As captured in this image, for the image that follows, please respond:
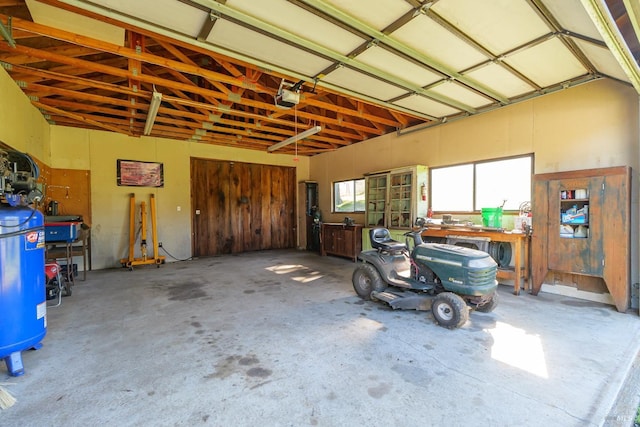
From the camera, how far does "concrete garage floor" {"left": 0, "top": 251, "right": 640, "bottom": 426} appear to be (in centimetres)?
172

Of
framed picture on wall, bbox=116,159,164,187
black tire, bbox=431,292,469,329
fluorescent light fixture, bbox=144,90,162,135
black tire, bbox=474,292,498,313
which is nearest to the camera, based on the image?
black tire, bbox=431,292,469,329

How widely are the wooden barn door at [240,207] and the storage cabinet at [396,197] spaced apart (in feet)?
→ 10.6

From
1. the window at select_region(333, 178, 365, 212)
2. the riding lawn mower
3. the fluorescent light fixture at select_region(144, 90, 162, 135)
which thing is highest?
the fluorescent light fixture at select_region(144, 90, 162, 135)

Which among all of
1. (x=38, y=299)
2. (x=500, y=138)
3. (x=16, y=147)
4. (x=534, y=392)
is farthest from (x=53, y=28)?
(x=500, y=138)

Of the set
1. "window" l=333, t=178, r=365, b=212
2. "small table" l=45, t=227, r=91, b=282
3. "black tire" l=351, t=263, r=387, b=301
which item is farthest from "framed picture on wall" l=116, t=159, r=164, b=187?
"black tire" l=351, t=263, r=387, b=301

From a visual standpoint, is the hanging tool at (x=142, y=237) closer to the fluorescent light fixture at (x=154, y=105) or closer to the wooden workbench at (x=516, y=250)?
the fluorescent light fixture at (x=154, y=105)

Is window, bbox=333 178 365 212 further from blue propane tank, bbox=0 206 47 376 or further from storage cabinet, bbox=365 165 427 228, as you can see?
blue propane tank, bbox=0 206 47 376

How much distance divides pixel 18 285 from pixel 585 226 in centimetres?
603

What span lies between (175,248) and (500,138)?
758 cm

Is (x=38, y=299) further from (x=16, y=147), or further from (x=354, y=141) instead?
(x=354, y=141)

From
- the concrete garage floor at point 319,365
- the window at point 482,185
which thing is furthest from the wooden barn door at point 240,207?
the window at point 482,185

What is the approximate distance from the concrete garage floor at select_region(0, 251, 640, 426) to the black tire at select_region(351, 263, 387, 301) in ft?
0.68

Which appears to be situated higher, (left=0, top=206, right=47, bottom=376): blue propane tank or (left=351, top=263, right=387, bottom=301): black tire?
(left=0, top=206, right=47, bottom=376): blue propane tank

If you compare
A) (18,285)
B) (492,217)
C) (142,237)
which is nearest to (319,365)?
(18,285)
